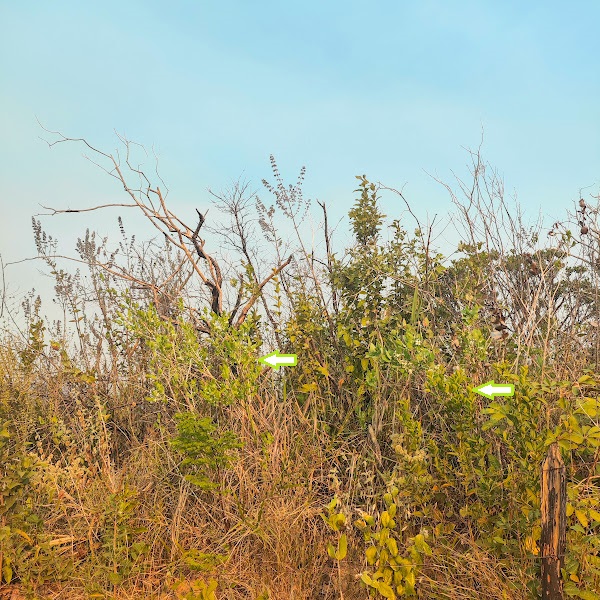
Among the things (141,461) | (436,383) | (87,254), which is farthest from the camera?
(87,254)

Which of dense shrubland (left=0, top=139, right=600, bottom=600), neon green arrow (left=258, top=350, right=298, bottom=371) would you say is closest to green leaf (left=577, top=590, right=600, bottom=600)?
dense shrubland (left=0, top=139, right=600, bottom=600)

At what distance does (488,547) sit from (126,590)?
5.91ft

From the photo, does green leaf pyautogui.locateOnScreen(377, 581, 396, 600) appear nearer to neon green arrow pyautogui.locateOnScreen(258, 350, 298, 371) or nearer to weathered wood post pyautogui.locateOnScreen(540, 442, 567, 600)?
weathered wood post pyautogui.locateOnScreen(540, 442, 567, 600)

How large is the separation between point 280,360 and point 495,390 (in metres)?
1.58

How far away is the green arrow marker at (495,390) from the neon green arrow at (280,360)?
4.56 ft

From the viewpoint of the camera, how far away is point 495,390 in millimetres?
3152

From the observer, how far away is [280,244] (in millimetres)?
4930

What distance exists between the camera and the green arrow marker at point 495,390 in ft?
10.3

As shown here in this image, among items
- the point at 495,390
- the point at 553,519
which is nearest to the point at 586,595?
the point at 553,519

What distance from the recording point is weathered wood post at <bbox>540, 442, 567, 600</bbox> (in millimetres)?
2447

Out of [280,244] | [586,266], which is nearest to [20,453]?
[280,244]

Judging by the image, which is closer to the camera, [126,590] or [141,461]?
[126,590]

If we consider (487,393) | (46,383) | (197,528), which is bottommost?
(197,528)

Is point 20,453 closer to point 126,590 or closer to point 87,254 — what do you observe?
point 126,590
